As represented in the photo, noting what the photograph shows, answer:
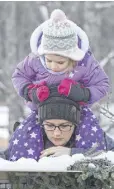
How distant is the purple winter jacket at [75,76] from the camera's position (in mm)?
4238

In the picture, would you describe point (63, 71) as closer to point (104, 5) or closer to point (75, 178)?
point (75, 178)

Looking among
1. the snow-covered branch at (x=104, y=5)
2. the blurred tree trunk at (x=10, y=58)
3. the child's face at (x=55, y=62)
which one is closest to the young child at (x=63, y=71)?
the child's face at (x=55, y=62)

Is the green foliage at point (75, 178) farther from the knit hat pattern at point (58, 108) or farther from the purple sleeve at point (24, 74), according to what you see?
the purple sleeve at point (24, 74)

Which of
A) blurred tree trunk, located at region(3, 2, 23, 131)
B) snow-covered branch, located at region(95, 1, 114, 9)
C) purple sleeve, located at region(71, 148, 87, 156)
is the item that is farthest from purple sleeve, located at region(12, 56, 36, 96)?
snow-covered branch, located at region(95, 1, 114, 9)

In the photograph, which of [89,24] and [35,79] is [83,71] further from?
[89,24]

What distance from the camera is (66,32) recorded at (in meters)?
4.24

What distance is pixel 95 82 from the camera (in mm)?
4262

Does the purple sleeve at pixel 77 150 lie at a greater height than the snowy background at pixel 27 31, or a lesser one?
lesser

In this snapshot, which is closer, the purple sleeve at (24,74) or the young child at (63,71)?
the young child at (63,71)

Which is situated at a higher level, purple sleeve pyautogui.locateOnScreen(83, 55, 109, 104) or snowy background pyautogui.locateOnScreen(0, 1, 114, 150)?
snowy background pyautogui.locateOnScreen(0, 1, 114, 150)

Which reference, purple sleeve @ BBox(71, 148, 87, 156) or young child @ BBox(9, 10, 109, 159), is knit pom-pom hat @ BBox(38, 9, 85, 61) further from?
purple sleeve @ BBox(71, 148, 87, 156)

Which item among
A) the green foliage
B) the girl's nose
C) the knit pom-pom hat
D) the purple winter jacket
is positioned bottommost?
the green foliage

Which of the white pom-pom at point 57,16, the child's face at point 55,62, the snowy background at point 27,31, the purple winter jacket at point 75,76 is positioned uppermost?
the snowy background at point 27,31

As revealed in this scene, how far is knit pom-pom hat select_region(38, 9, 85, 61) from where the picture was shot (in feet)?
13.8
